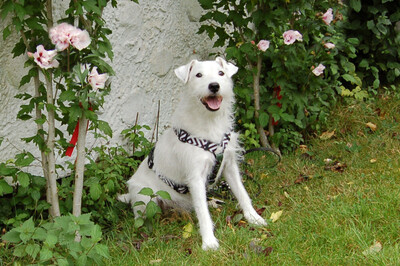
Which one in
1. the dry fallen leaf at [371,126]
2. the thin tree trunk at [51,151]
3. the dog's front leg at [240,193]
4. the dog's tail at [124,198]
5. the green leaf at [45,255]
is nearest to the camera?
the green leaf at [45,255]

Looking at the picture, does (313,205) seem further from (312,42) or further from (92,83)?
(312,42)

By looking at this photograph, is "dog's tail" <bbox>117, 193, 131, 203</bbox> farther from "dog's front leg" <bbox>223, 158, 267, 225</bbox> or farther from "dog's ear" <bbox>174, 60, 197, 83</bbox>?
"dog's ear" <bbox>174, 60, 197, 83</bbox>

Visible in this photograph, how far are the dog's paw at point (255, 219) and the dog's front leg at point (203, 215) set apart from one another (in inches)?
12.7

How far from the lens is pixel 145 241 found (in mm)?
3293

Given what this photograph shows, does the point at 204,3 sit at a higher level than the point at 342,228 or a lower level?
higher

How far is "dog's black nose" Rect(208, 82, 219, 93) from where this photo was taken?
327 cm

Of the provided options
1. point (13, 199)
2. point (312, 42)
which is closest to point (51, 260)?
point (13, 199)

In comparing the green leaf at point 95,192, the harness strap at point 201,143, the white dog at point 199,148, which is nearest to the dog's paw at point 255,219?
the white dog at point 199,148

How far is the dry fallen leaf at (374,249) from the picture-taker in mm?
2708

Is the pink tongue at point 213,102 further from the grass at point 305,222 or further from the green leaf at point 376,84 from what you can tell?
the green leaf at point 376,84

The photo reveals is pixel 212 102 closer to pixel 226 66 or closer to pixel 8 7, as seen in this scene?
pixel 226 66

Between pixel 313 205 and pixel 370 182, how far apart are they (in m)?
0.60

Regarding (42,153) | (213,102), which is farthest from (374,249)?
(42,153)

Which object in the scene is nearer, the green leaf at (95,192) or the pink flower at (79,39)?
the pink flower at (79,39)
